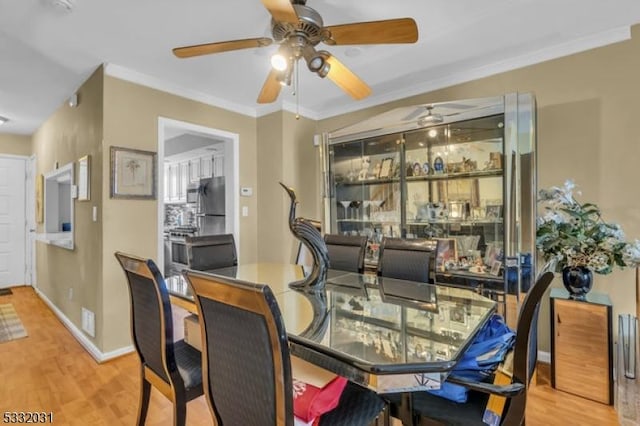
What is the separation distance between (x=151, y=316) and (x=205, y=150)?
3.72 metres

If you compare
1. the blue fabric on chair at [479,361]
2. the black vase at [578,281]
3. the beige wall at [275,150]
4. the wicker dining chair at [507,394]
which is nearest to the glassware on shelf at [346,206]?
the beige wall at [275,150]

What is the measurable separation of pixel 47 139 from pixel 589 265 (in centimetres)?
613

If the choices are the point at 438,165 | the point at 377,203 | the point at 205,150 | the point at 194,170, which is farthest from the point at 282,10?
the point at 194,170

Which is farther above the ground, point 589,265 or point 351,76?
point 351,76

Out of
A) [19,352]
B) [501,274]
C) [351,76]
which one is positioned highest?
[351,76]

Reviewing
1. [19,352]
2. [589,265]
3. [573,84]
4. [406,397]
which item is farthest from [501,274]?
[19,352]

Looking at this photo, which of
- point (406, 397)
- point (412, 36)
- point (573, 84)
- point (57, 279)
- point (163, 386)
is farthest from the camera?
point (57, 279)

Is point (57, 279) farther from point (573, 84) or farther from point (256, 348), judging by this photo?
point (573, 84)

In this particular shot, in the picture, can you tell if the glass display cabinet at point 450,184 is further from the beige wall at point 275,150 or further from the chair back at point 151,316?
the chair back at point 151,316

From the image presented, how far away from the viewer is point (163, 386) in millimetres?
1449

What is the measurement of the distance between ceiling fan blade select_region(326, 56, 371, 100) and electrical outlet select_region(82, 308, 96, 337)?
288cm

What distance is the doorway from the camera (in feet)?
10.2

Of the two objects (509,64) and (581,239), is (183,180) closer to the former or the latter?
(509,64)

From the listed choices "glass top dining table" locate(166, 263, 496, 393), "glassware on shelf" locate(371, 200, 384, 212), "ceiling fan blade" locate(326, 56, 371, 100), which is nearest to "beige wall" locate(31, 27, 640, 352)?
"glassware on shelf" locate(371, 200, 384, 212)
